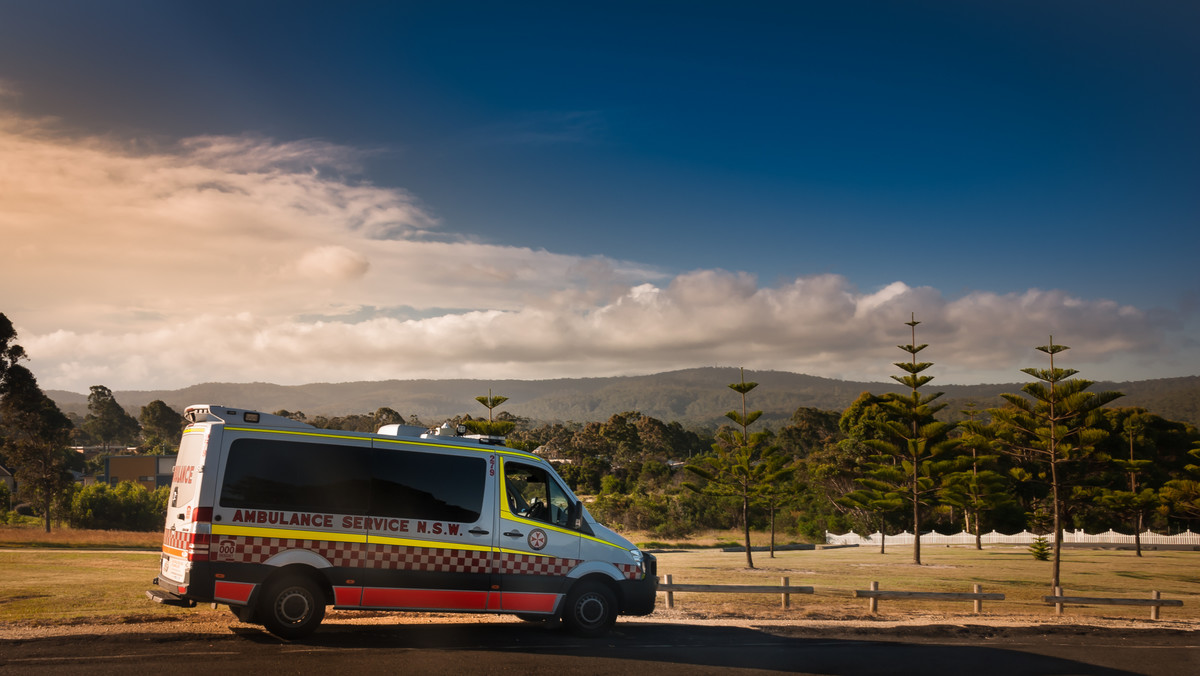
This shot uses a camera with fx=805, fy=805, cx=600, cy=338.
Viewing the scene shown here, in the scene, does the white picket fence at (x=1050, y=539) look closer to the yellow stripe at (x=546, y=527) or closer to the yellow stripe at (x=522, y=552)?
the yellow stripe at (x=546, y=527)

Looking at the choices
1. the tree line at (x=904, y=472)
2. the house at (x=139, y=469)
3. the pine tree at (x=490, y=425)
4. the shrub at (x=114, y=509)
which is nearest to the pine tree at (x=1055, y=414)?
the tree line at (x=904, y=472)

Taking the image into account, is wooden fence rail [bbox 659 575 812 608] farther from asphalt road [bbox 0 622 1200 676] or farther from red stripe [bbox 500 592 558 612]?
red stripe [bbox 500 592 558 612]

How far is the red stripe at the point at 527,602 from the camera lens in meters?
10.6

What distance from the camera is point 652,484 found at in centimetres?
8194

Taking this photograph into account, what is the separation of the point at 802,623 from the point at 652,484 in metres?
69.4

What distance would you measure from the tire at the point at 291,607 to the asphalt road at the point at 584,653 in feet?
0.66

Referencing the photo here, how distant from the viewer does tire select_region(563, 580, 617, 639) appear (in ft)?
35.9

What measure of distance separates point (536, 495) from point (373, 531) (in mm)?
2285

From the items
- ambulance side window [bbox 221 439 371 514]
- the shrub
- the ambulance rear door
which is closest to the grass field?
the ambulance rear door

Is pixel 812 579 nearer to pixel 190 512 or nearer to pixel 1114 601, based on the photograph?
pixel 1114 601

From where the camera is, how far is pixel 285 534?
31.6ft

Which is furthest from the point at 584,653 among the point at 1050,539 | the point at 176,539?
the point at 1050,539

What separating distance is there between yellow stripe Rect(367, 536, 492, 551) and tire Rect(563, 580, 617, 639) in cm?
145

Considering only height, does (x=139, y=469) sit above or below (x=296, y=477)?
below
